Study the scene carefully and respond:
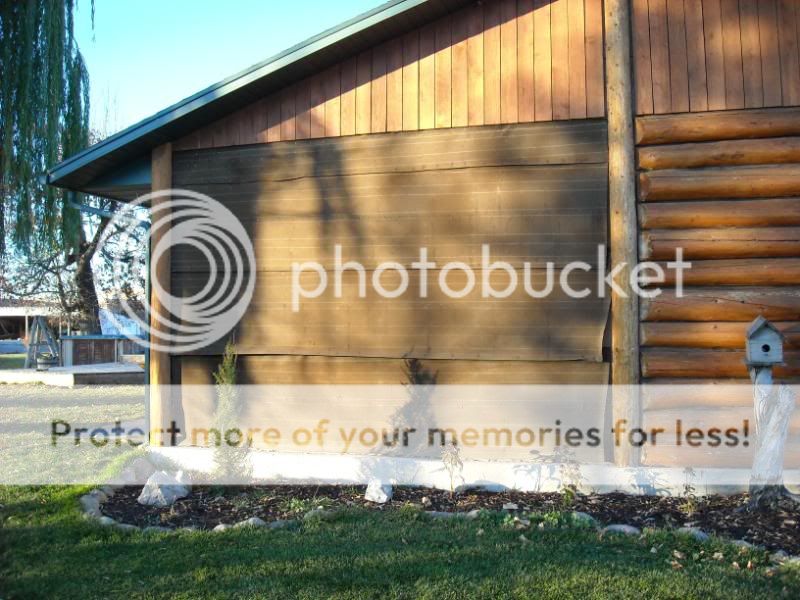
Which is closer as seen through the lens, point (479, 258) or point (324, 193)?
point (479, 258)

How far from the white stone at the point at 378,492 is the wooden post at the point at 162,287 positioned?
275 centimetres

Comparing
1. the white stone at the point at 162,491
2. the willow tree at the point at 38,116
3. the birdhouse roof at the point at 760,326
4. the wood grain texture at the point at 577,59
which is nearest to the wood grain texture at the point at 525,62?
the wood grain texture at the point at 577,59

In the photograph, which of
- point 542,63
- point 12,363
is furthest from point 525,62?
point 12,363

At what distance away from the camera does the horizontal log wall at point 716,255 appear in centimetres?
633

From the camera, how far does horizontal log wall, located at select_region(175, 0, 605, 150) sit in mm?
6727

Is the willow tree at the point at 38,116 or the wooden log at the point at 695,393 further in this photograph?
the willow tree at the point at 38,116

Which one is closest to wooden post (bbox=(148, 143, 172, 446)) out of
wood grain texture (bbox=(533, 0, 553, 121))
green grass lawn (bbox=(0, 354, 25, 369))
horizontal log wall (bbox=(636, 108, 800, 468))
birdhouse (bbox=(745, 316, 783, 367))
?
wood grain texture (bbox=(533, 0, 553, 121))

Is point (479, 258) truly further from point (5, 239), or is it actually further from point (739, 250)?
point (5, 239)

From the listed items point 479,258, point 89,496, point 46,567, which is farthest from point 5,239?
point 479,258

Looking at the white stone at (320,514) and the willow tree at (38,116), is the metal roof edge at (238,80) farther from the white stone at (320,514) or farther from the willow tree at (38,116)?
the white stone at (320,514)

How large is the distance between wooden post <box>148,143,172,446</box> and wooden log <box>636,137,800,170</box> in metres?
5.17

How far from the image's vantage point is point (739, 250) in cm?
638

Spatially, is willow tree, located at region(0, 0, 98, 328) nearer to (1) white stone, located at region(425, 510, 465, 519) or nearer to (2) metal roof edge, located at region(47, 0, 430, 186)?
(2) metal roof edge, located at region(47, 0, 430, 186)

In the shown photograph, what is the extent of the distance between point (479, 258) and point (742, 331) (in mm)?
2581
